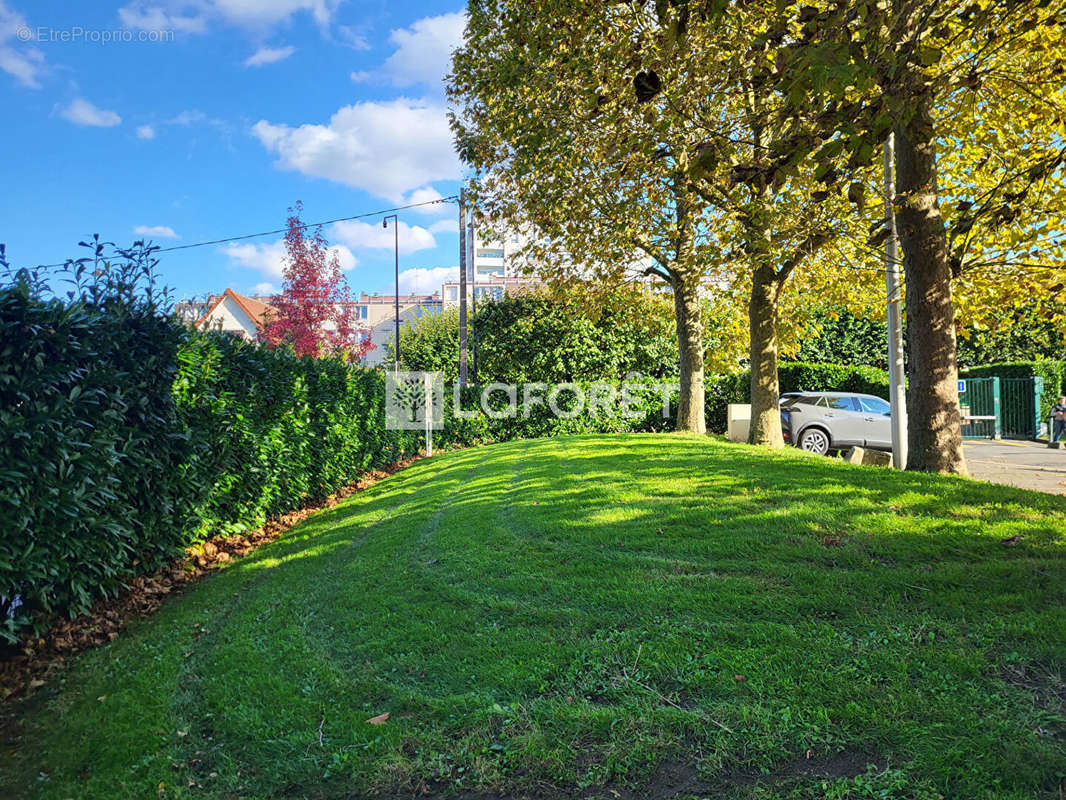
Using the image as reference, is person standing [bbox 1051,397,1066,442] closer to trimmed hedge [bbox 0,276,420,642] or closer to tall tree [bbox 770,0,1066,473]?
tall tree [bbox 770,0,1066,473]

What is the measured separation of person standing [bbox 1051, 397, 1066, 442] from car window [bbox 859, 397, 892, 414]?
26.1 feet

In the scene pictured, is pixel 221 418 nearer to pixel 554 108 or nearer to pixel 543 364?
pixel 554 108

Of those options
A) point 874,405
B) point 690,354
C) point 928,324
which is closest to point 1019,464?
point 874,405

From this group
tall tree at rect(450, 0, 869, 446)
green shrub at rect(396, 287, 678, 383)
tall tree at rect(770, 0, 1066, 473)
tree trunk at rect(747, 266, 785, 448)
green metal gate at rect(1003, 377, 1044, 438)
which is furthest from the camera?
green shrub at rect(396, 287, 678, 383)

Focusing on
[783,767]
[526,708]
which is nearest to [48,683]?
[526,708]

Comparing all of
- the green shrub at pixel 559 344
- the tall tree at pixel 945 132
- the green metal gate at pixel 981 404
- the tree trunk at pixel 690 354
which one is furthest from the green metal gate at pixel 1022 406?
the tall tree at pixel 945 132

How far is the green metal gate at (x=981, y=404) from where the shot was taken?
23391mm

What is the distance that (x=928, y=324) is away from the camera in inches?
291

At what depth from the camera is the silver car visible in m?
16.0

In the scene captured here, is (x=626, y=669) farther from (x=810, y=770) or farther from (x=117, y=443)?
(x=117, y=443)

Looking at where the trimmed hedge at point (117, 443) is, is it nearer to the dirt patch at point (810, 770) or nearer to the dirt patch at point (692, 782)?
the dirt patch at point (692, 782)

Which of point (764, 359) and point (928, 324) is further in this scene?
point (764, 359)

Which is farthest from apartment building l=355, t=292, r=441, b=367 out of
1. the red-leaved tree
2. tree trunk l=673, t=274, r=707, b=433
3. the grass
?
the grass

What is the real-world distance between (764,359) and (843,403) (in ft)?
16.6
